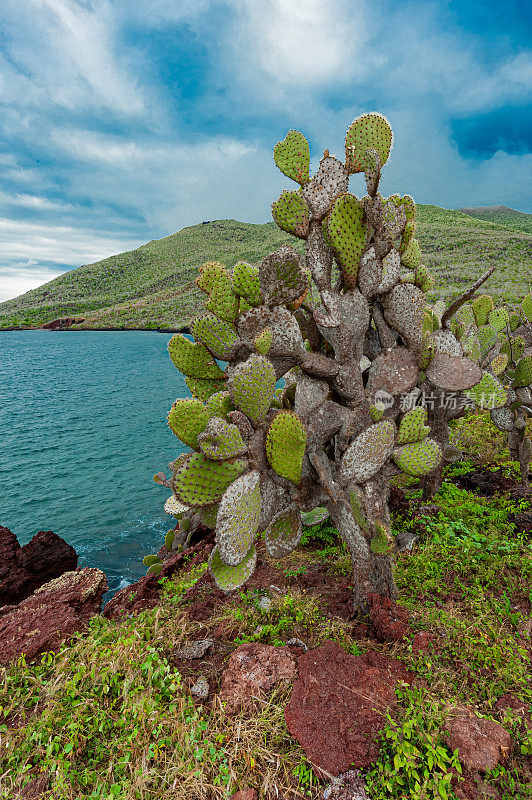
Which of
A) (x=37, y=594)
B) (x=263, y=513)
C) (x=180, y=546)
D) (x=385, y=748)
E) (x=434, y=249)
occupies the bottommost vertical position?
(x=180, y=546)

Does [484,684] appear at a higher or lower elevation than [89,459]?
higher

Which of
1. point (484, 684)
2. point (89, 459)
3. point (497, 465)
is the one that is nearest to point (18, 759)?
point (484, 684)

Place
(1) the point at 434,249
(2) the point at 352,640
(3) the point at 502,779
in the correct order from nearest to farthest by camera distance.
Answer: (3) the point at 502,779
(2) the point at 352,640
(1) the point at 434,249

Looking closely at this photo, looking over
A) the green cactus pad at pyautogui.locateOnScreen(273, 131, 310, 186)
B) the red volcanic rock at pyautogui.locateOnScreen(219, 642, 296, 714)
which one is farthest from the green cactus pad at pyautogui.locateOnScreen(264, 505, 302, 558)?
the green cactus pad at pyautogui.locateOnScreen(273, 131, 310, 186)

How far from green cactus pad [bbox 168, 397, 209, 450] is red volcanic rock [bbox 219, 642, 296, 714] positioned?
4.91 feet

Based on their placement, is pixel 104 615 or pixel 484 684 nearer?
pixel 484 684

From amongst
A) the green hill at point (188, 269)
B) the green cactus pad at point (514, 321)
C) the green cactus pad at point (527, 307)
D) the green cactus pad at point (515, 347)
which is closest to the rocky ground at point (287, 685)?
the green cactus pad at point (515, 347)

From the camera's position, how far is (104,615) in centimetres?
354

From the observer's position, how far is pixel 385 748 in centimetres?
199

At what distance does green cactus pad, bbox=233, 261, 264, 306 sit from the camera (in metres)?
2.99

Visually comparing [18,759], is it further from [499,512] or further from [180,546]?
[499,512]

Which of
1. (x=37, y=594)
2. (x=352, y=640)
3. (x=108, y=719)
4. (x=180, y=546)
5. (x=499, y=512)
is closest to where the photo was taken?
(x=108, y=719)

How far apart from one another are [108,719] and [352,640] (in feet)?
5.55

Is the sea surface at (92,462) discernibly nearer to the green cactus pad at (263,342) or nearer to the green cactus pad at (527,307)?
the green cactus pad at (263,342)
